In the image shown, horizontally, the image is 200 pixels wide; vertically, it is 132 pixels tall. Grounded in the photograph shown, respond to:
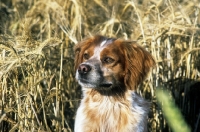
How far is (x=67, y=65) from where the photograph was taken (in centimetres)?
501

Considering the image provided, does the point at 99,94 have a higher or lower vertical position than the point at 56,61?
lower

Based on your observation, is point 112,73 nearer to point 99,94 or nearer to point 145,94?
point 99,94

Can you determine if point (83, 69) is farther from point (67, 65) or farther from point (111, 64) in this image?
point (67, 65)

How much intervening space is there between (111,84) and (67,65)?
163cm

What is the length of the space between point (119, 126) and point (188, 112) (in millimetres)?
1638

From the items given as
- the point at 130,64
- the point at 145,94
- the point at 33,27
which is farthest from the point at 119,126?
the point at 33,27

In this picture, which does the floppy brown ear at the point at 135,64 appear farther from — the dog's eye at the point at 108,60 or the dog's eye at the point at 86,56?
the dog's eye at the point at 86,56

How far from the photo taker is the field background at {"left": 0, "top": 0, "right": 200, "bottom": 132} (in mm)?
3943

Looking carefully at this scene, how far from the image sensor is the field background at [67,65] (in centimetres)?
394

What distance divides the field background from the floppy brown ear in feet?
1.21

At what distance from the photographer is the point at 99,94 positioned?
378 centimetres

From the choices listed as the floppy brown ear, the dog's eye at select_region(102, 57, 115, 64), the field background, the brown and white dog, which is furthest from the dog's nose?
the field background

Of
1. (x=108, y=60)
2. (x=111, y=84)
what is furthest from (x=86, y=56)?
(x=111, y=84)

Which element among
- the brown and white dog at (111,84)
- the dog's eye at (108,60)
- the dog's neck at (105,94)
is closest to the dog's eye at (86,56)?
the brown and white dog at (111,84)
